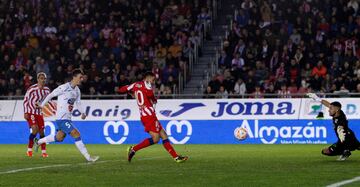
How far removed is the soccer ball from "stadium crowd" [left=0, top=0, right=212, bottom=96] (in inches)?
152

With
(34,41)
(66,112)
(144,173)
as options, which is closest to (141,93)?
(66,112)

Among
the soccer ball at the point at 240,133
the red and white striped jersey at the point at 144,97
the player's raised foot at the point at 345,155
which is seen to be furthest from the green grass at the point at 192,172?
the soccer ball at the point at 240,133

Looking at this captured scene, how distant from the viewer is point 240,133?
2838 centimetres

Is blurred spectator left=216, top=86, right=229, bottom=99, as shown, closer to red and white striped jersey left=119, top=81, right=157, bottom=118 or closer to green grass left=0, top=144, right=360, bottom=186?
green grass left=0, top=144, right=360, bottom=186

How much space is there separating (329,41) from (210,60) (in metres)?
5.40

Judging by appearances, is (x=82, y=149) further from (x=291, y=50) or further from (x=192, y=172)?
(x=291, y=50)

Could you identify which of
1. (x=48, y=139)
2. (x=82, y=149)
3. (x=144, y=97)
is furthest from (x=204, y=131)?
(x=82, y=149)

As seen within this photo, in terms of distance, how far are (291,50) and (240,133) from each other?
15.4 ft

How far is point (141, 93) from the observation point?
17766 millimetres

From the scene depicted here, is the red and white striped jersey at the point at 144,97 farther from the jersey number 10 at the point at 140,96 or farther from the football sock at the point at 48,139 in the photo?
the football sock at the point at 48,139

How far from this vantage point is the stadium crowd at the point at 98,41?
109ft

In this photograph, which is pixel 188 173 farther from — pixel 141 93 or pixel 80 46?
pixel 80 46

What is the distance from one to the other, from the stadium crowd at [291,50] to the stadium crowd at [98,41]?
7.20 ft

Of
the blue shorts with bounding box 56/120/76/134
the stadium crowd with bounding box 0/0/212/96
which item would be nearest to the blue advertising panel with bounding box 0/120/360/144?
the stadium crowd with bounding box 0/0/212/96
